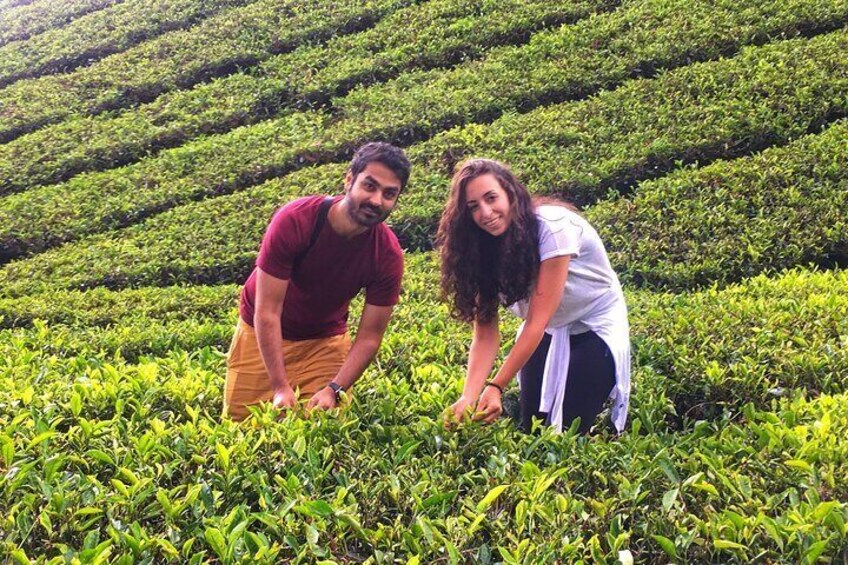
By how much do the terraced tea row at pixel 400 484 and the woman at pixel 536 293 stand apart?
274 mm

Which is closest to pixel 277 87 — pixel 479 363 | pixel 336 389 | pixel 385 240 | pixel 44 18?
pixel 385 240

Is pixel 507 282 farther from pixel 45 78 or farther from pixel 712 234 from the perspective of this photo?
pixel 45 78

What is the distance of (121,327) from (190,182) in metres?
3.94

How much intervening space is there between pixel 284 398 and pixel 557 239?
1.58 meters

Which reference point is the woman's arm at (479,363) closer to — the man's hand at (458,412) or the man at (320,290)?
the man's hand at (458,412)

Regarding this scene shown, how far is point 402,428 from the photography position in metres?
3.52

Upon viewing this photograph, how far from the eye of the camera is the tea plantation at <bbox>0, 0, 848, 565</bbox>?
108 inches

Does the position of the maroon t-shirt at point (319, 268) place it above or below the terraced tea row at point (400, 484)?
above

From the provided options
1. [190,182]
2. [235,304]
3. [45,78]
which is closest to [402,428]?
[235,304]

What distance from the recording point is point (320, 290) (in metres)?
4.06

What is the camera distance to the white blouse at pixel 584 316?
3.58 m

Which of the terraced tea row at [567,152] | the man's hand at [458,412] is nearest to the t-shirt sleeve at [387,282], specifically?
the man's hand at [458,412]

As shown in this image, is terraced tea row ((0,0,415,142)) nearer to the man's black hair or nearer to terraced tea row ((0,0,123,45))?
terraced tea row ((0,0,123,45))

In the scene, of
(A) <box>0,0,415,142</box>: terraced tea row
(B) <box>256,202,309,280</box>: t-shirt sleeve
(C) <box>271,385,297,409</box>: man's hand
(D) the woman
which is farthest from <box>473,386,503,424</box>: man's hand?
(A) <box>0,0,415,142</box>: terraced tea row
